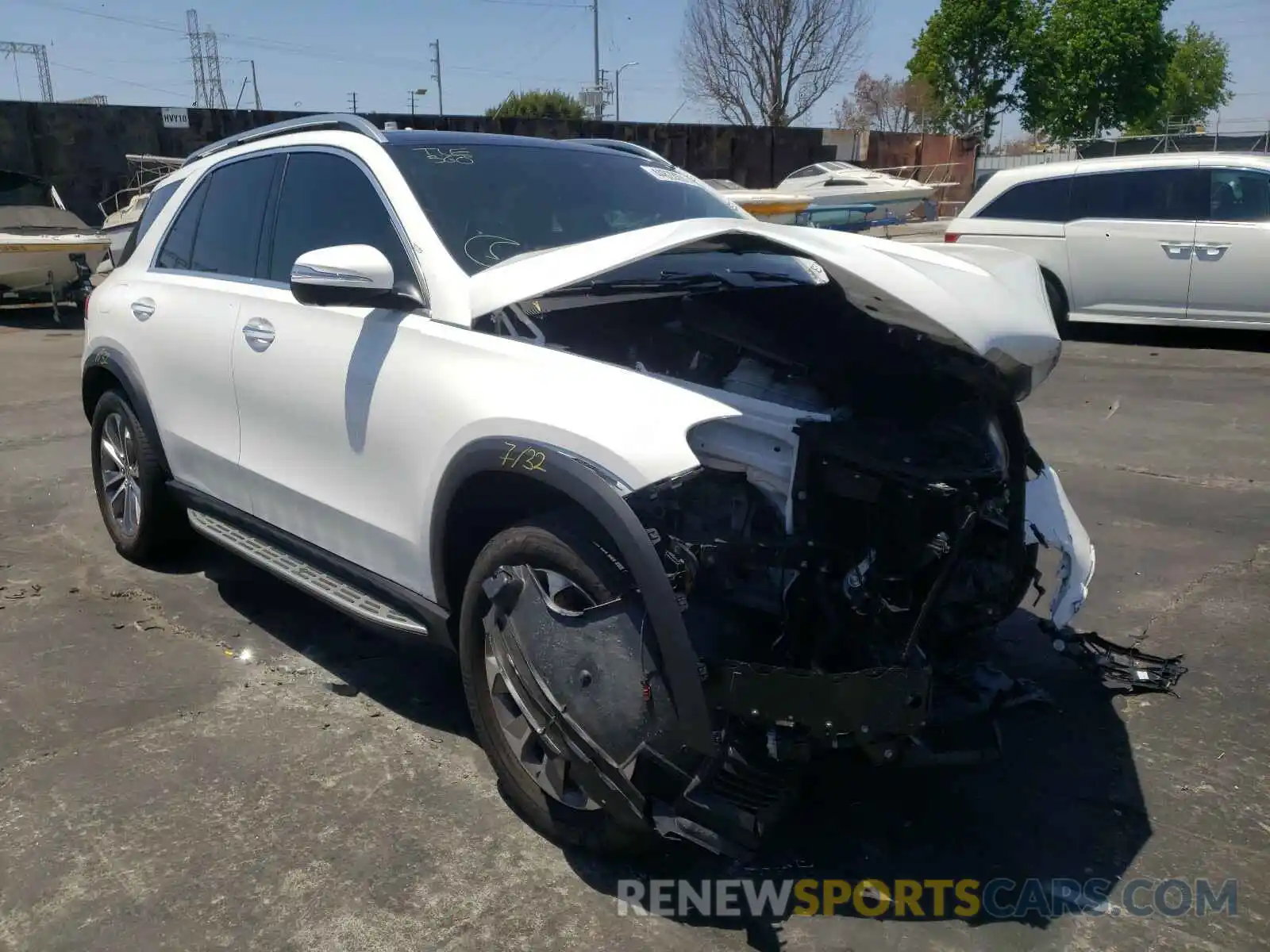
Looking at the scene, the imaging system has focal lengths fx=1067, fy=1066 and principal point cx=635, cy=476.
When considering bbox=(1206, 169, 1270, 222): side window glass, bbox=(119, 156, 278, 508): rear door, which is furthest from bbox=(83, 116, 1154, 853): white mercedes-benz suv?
bbox=(1206, 169, 1270, 222): side window glass

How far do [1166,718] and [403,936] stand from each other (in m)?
2.59

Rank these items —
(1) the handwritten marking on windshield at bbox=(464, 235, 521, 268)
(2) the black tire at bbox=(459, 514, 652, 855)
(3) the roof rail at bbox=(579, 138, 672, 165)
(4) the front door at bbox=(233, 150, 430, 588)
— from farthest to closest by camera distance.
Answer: (3) the roof rail at bbox=(579, 138, 672, 165)
(1) the handwritten marking on windshield at bbox=(464, 235, 521, 268)
(4) the front door at bbox=(233, 150, 430, 588)
(2) the black tire at bbox=(459, 514, 652, 855)

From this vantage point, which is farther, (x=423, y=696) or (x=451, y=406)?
(x=423, y=696)

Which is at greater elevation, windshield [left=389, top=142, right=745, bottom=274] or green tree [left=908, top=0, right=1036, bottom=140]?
green tree [left=908, top=0, right=1036, bottom=140]

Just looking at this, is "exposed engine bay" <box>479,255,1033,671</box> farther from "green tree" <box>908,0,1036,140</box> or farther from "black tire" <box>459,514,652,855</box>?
"green tree" <box>908,0,1036,140</box>

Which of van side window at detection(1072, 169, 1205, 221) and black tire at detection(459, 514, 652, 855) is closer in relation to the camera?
black tire at detection(459, 514, 652, 855)

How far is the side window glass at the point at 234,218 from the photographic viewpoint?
4250mm

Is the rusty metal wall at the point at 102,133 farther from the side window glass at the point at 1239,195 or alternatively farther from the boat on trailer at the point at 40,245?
the side window glass at the point at 1239,195

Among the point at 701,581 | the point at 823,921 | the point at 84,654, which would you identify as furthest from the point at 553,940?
the point at 84,654

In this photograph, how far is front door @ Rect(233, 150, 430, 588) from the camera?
128 inches

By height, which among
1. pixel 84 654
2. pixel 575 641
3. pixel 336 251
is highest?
pixel 336 251

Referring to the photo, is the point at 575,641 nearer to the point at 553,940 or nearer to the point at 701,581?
the point at 701,581

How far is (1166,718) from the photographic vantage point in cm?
361

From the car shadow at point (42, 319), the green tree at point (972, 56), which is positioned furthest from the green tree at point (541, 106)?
the car shadow at point (42, 319)
